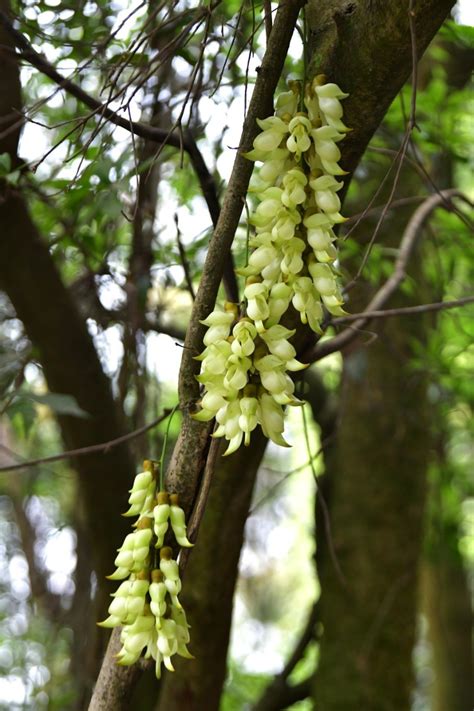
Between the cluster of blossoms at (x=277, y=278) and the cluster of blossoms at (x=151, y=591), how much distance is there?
12 centimetres

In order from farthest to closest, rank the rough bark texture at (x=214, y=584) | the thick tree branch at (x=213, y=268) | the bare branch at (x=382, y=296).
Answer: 1. the rough bark texture at (x=214, y=584)
2. the bare branch at (x=382, y=296)
3. the thick tree branch at (x=213, y=268)

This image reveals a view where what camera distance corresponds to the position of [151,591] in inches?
35.6

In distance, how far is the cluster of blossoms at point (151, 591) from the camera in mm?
901

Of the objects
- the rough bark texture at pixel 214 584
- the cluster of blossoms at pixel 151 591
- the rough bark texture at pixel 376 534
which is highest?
the rough bark texture at pixel 376 534

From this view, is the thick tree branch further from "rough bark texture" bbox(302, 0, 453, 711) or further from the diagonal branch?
"rough bark texture" bbox(302, 0, 453, 711)

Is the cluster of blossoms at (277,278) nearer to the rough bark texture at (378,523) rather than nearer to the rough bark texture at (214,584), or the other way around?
the rough bark texture at (214,584)

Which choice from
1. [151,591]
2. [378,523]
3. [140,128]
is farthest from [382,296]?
[378,523]

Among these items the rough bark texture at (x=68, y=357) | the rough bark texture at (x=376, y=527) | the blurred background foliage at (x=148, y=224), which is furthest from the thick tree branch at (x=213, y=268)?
the rough bark texture at (x=376, y=527)

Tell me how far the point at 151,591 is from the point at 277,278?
346 millimetres

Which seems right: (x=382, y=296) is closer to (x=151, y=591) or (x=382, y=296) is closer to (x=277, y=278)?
(x=277, y=278)

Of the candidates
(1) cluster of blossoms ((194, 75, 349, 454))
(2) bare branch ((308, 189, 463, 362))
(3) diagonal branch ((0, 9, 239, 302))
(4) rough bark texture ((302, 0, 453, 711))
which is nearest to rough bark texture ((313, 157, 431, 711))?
(4) rough bark texture ((302, 0, 453, 711))

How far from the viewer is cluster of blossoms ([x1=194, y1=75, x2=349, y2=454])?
2.89ft

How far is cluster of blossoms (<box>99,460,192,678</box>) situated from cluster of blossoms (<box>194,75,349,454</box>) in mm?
122

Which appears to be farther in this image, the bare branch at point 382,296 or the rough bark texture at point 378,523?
the rough bark texture at point 378,523
